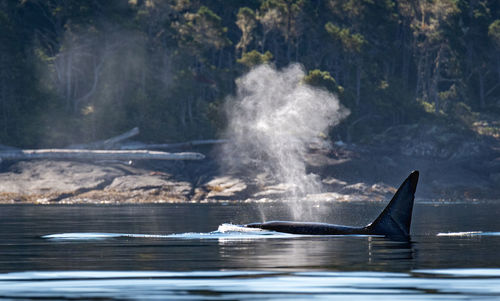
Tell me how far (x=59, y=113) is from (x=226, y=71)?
63.4 ft

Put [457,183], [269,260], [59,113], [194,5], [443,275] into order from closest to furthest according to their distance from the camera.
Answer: [443,275], [269,260], [457,183], [59,113], [194,5]

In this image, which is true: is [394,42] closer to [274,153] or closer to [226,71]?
[226,71]

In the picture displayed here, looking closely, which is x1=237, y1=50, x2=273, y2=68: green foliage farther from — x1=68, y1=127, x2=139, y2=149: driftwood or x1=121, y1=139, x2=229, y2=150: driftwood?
x1=68, y1=127, x2=139, y2=149: driftwood

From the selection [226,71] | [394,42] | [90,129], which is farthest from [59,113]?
[394,42]

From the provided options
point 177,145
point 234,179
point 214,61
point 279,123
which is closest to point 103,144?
point 177,145

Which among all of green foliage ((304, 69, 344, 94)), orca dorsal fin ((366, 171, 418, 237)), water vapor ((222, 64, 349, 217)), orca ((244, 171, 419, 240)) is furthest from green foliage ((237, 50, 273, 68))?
orca dorsal fin ((366, 171, 418, 237))

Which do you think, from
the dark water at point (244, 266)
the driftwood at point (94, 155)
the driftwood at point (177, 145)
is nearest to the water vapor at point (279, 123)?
the driftwood at point (177, 145)

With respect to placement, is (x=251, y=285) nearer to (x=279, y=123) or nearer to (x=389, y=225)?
(x=389, y=225)

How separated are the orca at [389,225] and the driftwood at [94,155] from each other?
51.3 m

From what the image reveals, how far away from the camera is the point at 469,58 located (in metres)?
113

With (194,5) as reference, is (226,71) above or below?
below

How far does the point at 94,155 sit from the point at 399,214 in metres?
54.8

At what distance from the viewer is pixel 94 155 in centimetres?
8012

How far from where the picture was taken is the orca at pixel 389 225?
27344 millimetres
